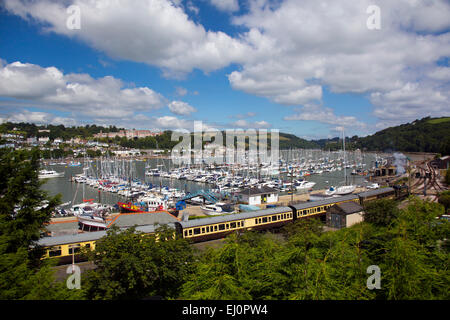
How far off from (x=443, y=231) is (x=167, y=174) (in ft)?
205

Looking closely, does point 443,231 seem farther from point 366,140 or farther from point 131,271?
point 366,140

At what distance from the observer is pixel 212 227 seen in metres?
18.4

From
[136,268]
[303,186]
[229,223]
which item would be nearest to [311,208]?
[229,223]

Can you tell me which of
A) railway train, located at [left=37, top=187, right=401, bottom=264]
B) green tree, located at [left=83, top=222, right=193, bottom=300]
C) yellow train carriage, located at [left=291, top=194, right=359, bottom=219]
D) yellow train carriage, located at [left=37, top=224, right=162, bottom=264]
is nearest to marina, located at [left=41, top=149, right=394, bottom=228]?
yellow train carriage, located at [left=291, top=194, right=359, bottom=219]

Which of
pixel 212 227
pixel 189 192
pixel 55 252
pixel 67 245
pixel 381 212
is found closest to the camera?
pixel 55 252

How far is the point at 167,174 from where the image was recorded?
66750 mm

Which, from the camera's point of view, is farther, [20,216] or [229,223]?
[229,223]

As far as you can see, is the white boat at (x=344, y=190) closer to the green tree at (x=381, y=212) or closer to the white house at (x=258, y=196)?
the white house at (x=258, y=196)

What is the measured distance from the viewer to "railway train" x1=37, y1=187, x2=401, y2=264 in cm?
1470

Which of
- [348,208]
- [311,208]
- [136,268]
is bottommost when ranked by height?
[311,208]

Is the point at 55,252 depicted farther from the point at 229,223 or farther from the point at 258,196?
the point at 258,196

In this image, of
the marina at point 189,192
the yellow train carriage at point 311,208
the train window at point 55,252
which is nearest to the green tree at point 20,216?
the train window at point 55,252

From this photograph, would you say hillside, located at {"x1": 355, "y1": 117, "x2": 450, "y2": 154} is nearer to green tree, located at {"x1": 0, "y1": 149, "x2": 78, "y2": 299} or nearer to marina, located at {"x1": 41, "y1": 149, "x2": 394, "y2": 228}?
marina, located at {"x1": 41, "y1": 149, "x2": 394, "y2": 228}
